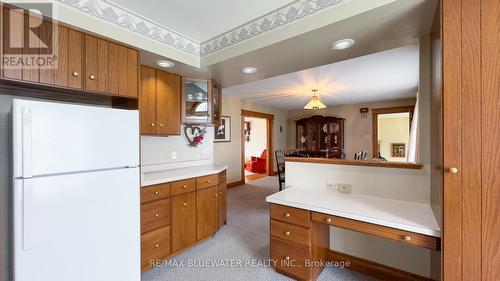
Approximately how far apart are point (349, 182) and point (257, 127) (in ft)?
24.1

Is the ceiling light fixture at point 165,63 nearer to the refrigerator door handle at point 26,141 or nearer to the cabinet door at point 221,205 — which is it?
the refrigerator door handle at point 26,141

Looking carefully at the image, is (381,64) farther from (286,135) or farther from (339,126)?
(286,135)

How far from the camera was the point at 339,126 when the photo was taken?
6664 mm

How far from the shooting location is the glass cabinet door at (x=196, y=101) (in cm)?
280

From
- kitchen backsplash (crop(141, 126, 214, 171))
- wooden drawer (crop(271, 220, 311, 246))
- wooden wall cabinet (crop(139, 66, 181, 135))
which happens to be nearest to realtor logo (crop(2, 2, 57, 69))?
wooden wall cabinet (crop(139, 66, 181, 135))

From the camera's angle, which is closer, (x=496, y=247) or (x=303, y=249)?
(x=496, y=247)

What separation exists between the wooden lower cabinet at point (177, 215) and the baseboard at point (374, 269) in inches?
58.9

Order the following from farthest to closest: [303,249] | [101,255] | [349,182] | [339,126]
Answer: [339,126]
[349,182]
[303,249]
[101,255]

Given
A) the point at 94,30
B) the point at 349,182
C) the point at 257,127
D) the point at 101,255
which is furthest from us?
the point at 257,127

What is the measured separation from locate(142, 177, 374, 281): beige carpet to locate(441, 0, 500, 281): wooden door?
1081mm

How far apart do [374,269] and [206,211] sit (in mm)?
1893

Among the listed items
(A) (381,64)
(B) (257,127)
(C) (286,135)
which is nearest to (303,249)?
(A) (381,64)

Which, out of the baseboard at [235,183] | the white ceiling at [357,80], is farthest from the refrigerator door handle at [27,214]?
the baseboard at [235,183]

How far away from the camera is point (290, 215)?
186 centimetres
